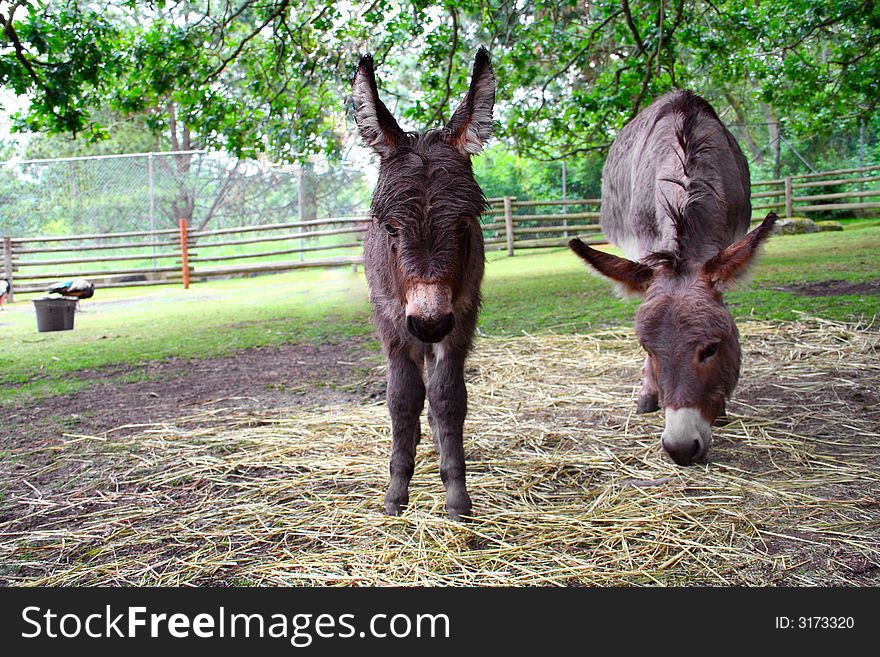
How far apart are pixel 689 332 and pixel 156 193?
769 inches

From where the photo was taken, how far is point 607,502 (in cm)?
340

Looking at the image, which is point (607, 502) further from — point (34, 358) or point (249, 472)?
point (34, 358)

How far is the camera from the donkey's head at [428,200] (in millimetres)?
2672

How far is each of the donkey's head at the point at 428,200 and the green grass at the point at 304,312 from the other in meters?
3.52

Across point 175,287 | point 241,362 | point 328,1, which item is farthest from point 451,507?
point 175,287

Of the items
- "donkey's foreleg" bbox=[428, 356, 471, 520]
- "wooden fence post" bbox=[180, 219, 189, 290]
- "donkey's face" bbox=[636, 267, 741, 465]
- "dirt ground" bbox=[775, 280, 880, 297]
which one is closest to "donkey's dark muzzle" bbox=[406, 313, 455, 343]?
"donkey's foreleg" bbox=[428, 356, 471, 520]

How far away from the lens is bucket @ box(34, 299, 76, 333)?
10.5m

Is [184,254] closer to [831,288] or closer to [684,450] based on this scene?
[831,288]

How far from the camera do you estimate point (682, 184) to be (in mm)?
4289

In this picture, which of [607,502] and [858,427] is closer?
[607,502]

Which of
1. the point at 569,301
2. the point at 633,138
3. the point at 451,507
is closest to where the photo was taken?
the point at 451,507

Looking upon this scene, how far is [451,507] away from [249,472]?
1430 millimetres

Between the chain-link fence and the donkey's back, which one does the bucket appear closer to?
the donkey's back

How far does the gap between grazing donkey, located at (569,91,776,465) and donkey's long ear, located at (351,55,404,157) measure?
3.75 ft
